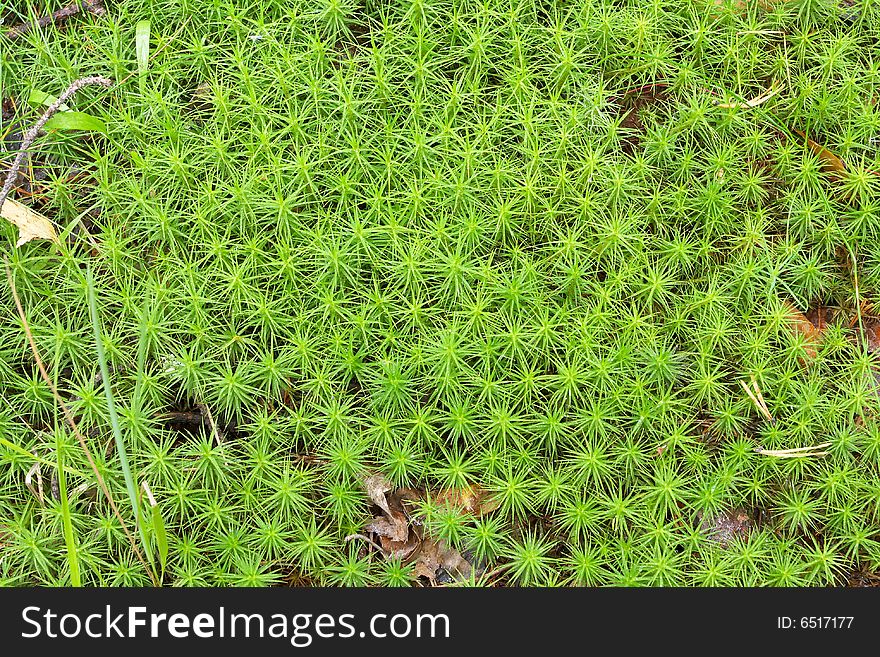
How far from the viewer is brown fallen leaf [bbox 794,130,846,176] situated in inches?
127

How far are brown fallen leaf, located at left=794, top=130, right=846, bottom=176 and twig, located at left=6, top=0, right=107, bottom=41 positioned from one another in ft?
10.5

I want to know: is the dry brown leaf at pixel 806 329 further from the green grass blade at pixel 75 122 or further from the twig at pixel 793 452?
the green grass blade at pixel 75 122

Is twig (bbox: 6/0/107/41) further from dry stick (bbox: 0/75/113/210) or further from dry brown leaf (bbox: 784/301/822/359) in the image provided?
dry brown leaf (bbox: 784/301/822/359)

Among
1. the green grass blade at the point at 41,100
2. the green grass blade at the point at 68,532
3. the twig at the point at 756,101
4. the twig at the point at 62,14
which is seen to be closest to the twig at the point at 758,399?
the twig at the point at 756,101

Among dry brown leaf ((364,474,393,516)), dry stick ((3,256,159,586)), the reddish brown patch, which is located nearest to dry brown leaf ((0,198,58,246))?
dry stick ((3,256,159,586))

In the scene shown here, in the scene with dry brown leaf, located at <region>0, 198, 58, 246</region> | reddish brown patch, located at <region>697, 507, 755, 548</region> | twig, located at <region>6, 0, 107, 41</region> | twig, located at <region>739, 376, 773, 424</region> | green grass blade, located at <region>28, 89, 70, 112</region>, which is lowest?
reddish brown patch, located at <region>697, 507, 755, 548</region>

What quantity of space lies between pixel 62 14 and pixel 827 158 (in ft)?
11.3

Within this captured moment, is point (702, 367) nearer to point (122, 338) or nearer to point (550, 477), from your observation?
point (550, 477)

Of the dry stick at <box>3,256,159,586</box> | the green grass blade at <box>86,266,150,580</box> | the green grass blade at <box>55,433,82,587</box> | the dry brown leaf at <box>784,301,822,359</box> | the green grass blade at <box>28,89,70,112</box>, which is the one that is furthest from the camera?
the green grass blade at <box>28,89,70,112</box>

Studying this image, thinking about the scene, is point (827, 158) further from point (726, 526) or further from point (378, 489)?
point (378, 489)

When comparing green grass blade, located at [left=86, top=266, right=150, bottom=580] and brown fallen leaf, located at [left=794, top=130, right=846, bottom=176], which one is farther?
brown fallen leaf, located at [left=794, top=130, right=846, bottom=176]

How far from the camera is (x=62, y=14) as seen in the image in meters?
3.28

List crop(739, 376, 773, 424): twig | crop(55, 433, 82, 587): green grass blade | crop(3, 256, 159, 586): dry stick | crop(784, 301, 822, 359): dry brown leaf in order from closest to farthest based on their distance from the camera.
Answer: crop(55, 433, 82, 587): green grass blade → crop(3, 256, 159, 586): dry stick → crop(739, 376, 773, 424): twig → crop(784, 301, 822, 359): dry brown leaf

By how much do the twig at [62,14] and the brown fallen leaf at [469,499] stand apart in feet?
8.54
